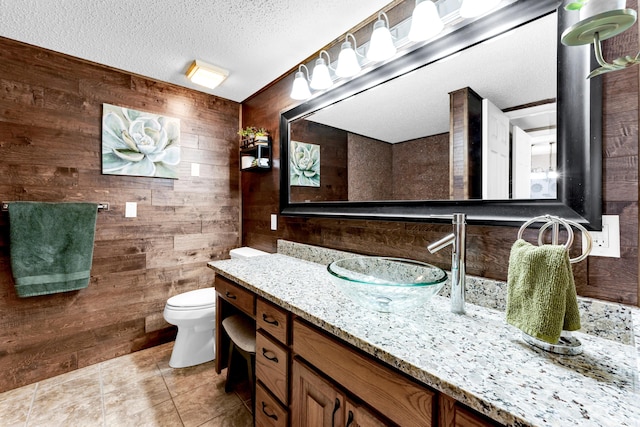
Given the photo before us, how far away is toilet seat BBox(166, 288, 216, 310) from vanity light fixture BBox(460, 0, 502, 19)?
2.20 meters

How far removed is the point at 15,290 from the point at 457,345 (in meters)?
2.55

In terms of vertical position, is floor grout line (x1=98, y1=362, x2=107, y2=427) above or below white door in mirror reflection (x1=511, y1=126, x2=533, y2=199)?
below

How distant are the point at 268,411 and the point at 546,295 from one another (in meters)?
1.17

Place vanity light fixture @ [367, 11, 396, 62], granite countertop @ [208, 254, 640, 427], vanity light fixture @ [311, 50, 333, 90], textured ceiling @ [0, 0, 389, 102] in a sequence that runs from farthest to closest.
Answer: vanity light fixture @ [311, 50, 333, 90], textured ceiling @ [0, 0, 389, 102], vanity light fixture @ [367, 11, 396, 62], granite countertop @ [208, 254, 640, 427]

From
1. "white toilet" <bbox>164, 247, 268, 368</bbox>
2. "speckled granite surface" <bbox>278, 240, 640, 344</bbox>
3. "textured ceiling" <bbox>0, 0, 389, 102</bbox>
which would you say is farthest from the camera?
"white toilet" <bbox>164, 247, 268, 368</bbox>

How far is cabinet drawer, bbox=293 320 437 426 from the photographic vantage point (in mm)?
674

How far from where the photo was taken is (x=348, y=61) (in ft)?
A: 4.93

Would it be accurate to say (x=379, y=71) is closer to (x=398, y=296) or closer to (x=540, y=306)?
(x=398, y=296)

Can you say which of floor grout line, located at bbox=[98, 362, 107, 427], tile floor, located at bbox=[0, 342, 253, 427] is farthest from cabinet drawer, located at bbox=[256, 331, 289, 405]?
floor grout line, located at bbox=[98, 362, 107, 427]

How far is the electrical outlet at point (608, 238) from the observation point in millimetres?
817

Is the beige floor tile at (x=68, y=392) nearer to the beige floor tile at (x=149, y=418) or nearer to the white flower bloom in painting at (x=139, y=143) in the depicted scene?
the beige floor tile at (x=149, y=418)

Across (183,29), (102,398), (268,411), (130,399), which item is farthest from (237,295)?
(183,29)

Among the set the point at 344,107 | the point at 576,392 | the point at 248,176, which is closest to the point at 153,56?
the point at 248,176

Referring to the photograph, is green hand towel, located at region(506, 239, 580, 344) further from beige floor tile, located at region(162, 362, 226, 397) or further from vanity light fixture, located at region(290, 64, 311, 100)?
beige floor tile, located at region(162, 362, 226, 397)
